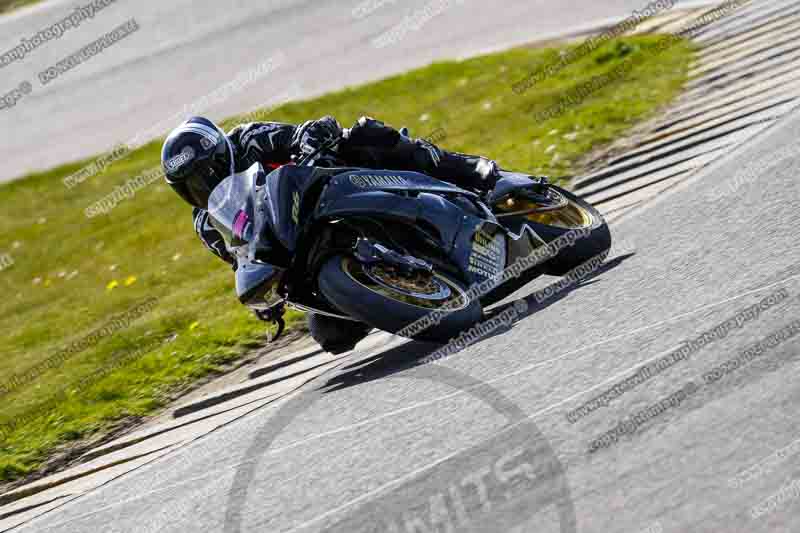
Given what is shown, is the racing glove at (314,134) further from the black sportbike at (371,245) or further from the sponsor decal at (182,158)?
the sponsor decal at (182,158)

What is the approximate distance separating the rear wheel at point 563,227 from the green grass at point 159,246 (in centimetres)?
251

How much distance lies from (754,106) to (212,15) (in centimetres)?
1391

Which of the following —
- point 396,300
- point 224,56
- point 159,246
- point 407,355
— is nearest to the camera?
point 396,300

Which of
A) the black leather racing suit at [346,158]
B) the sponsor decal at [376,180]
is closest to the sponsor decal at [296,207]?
the sponsor decal at [376,180]

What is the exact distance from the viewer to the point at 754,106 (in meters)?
11.1

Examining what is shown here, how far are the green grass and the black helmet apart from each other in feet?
7.05

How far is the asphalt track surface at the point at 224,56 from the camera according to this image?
1830cm

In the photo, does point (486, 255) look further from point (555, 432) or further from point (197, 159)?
point (555, 432)

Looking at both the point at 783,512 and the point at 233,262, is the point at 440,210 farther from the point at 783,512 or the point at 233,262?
the point at 783,512

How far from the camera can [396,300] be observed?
654 centimetres

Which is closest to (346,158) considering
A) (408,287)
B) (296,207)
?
(296,207)

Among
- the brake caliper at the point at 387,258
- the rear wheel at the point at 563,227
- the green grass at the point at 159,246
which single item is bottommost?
the green grass at the point at 159,246

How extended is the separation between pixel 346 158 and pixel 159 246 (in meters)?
7.20

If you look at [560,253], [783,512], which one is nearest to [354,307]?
[560,253]
